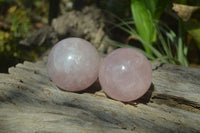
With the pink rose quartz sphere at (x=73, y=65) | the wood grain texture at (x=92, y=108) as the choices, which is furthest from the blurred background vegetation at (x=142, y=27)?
the pink rose quartz sphere at (x=73, y=65)

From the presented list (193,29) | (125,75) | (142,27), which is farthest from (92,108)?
(142,27)

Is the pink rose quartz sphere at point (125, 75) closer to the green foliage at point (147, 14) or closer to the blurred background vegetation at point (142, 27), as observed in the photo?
the blurred background vegetation at point (142, 27)

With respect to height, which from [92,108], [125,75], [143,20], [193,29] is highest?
[143,20]

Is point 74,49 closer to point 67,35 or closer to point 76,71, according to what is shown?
point 76,71

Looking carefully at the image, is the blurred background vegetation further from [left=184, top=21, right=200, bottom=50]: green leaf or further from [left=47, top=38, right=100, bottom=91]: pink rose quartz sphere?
[left=47, top=38, right=100, bottom=91]: pink rose quartz sphere

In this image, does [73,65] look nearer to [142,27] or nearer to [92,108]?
[92,108]

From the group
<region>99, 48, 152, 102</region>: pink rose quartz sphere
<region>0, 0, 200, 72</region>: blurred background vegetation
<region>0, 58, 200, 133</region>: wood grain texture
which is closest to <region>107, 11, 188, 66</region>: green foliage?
<region>0, 0, 200, 72</region>: blurred background vegetation

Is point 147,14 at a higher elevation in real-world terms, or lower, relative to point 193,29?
higher
